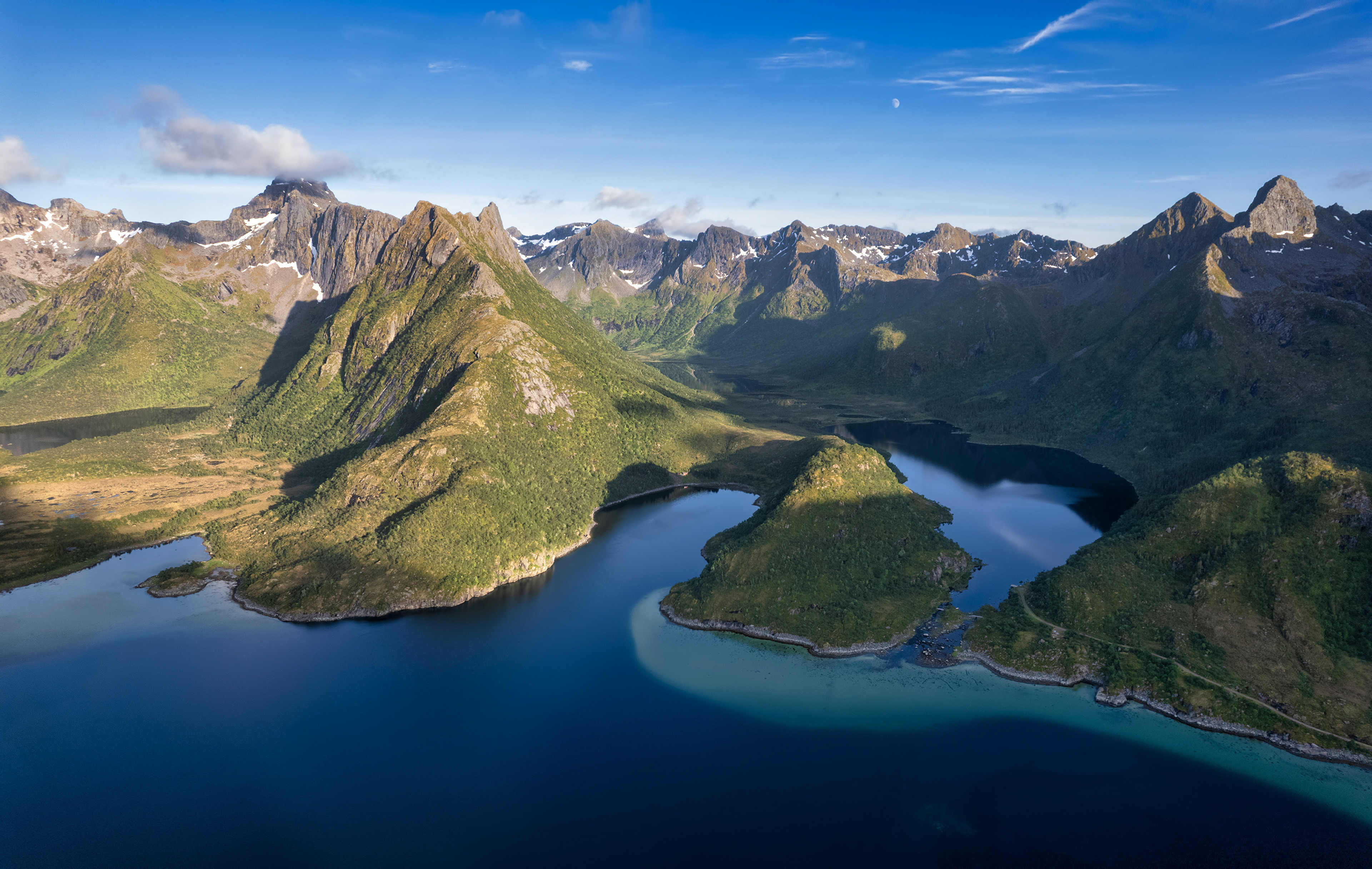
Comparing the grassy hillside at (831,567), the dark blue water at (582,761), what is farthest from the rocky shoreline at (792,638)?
the dark blue water at (582,761)

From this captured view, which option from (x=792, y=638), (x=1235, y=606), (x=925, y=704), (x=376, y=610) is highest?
(x=1235, y=606)

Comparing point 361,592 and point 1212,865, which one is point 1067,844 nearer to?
point 1212,865

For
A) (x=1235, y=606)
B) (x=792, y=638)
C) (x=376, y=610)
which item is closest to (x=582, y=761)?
(x=792, y=638)

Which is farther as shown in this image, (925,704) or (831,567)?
(831,567)

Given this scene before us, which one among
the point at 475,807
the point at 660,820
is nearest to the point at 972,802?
the point at 660,820

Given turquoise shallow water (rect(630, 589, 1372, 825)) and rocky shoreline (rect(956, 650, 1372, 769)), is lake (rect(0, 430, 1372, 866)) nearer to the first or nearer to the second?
turquoise shallow water (rect(630, 589, 1372, 825))

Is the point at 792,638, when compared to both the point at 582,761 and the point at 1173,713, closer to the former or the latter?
the point at 582,761

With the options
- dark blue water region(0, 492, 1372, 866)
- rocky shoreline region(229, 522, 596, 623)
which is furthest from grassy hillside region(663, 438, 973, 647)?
rocky shoreline region(229, 522, 596, 623)

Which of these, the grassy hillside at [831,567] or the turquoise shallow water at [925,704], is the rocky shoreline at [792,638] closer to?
the grassy hillside at [831,567]
